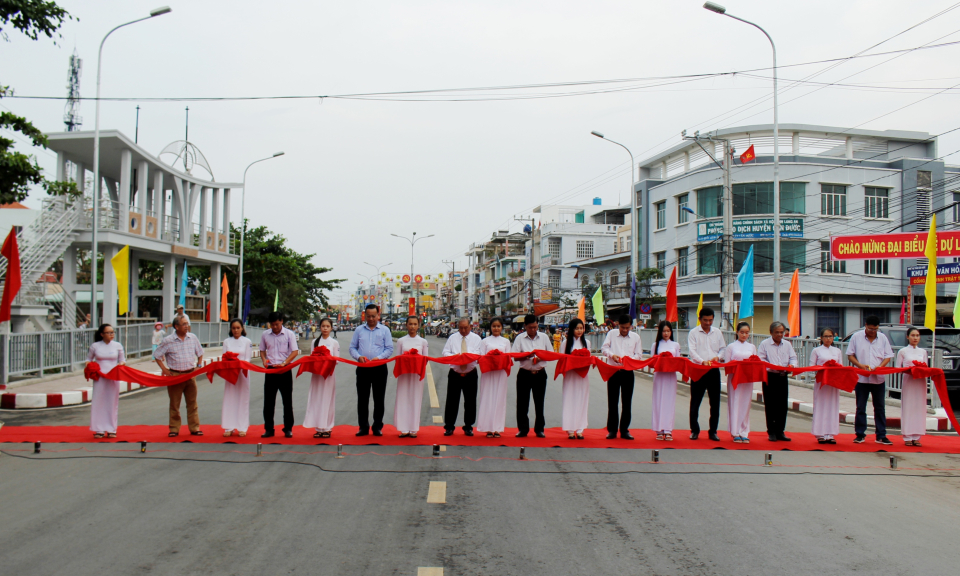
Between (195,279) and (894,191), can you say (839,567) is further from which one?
(195,279)

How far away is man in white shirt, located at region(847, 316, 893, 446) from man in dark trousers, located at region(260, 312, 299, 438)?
310 inches

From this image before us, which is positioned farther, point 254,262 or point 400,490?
point 254,262

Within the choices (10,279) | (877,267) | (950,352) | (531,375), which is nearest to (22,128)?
(10,279)

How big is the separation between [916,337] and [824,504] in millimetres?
4992

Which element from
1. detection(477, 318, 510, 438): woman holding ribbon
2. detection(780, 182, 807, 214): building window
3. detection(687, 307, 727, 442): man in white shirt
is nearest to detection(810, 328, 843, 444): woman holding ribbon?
detection(687, 307, 727, 442): man in white shirt

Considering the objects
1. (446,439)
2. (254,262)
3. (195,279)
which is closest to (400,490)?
(446,439)

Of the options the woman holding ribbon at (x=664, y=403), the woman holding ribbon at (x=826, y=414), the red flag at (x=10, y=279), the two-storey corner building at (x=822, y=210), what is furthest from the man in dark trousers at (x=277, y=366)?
the two-storey corner building at (x=822, y=210)

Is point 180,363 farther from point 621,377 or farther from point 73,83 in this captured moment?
point 73,83

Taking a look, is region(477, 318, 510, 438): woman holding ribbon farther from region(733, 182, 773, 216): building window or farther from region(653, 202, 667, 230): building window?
region(653, 202, 667, 230): building window

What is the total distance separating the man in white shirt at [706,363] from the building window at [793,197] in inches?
1130

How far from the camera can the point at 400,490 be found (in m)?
6.40

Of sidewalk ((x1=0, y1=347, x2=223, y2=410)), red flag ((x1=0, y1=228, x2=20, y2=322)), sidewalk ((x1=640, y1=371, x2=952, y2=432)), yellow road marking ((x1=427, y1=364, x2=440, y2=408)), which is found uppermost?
red flag ((x1=0, y1=228, x2=20, y2=322))

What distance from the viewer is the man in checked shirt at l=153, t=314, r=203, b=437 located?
926 centimetres

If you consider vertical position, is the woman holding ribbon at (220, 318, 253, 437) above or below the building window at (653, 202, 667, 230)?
below
